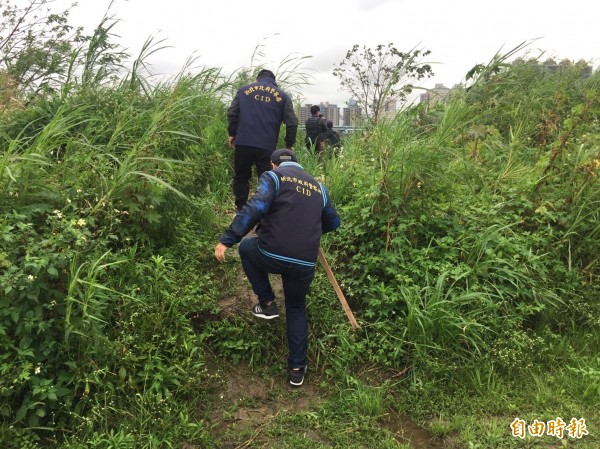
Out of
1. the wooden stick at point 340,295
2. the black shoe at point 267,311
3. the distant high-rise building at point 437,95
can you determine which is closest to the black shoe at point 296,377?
the black shoe at point 267,311

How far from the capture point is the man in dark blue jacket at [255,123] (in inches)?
179

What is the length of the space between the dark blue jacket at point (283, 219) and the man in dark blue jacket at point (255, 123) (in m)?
1.75

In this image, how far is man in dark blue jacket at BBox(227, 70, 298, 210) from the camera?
4547 millimetres

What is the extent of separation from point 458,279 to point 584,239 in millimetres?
1472

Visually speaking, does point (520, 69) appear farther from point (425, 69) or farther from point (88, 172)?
point (88, 172)

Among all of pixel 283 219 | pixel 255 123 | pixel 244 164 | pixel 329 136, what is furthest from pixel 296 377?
pixel 329 136

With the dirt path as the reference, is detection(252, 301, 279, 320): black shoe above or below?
above

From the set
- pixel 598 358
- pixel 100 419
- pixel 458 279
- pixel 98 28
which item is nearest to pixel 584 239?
pixel 598 358

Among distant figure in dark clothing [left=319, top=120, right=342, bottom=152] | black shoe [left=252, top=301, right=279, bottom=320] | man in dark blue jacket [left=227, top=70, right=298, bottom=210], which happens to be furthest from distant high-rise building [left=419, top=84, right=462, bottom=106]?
Result: distant figure in dark clothing [left=319, top=120, right=342, bottom=152]

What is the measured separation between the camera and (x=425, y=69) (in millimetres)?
4293

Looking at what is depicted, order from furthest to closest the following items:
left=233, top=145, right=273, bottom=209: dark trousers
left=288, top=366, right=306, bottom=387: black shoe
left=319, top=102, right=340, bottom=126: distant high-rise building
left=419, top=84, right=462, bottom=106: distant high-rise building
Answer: left=319, top=102, right=340, bottom=126: distant high-rise building
left=233, top=145, right=273, bottom=209: dark trousers
left=419, top=84, right=462, bottom=106: distant high-rise building
left=288, top=366, right=306, bottom=387: black shoe

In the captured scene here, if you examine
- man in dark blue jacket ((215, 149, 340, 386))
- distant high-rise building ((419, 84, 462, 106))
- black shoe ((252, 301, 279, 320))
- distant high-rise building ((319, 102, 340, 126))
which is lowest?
black shoe ((252, 301, 279, 320))

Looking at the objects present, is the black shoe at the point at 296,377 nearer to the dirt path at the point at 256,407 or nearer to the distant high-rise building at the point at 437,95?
the dirt path at the point at 256,407

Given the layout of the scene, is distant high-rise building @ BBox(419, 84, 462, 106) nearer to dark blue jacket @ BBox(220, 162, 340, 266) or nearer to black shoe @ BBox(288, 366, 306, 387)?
dark blue jacket @ BBox(220, 162, 340, 266)
